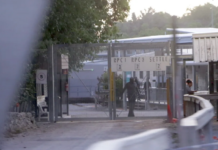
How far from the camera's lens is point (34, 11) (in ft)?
35.2

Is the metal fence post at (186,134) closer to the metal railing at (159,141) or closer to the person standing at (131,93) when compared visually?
the metal railing at (159,141)

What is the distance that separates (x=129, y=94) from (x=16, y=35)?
4.74 metres

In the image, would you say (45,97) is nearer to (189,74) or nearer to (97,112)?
(97,112)

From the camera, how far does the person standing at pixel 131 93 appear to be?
42.3 ft

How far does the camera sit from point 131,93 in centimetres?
1309

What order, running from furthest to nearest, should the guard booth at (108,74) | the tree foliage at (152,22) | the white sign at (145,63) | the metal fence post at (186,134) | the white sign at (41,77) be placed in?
1. the tree foliage at (152,22)
2. the white sign at (41,77)
3. the guard booth at (108,74)
4. the white sign at (145,63)
5. the metal fence post at (186,134)

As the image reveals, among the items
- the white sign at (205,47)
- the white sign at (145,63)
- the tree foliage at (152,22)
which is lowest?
the white sign at (145,63)

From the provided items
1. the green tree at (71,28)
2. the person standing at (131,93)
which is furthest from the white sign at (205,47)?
the green tree at (71,28)

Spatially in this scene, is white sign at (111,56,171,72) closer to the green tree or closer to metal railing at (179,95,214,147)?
the green tree

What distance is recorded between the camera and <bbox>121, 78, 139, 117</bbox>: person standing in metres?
12.9

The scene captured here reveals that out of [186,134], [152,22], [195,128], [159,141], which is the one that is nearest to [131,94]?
[195,128]

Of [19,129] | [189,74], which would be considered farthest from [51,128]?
[189,74]

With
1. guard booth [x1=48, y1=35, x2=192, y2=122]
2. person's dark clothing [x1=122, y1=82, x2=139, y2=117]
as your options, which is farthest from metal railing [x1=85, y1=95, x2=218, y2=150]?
person's dark clothing [x1=122, y1=82, x2=139, y2=117]

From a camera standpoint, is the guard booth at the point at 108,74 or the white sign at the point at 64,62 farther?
the white sign at the point at 64,62
